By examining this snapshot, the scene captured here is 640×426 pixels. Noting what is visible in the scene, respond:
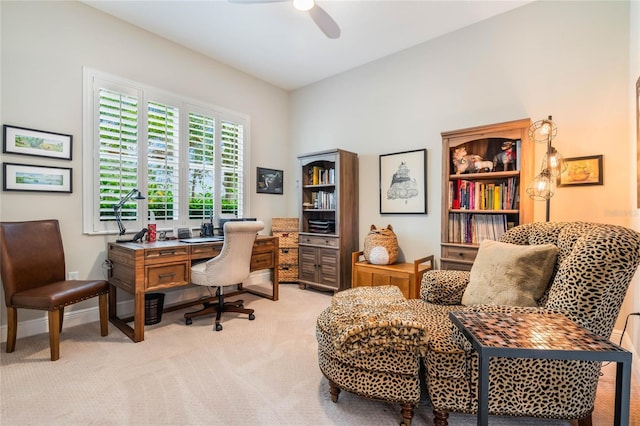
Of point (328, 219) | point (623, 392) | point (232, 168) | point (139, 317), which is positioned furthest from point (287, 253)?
point (623, 392)

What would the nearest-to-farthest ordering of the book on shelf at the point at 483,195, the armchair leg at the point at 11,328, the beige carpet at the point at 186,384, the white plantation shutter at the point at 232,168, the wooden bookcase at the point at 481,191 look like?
the beige carpet at the point at 186,384, the armchair leg at the point at 11,328, the wooden bookcase at the point at 481,191, the book on shelf at the point at 483,195, the white plantation shutter at the point at 232,168

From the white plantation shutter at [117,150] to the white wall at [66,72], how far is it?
18 centimetres

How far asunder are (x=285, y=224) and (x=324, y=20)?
270 cm

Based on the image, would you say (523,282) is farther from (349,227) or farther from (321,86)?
(321,86)

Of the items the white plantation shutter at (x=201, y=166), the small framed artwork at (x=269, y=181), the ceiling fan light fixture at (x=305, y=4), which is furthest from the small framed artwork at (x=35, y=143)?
the ceiling fan light fixture at (x=305, y=4)

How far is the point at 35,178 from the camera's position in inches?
102

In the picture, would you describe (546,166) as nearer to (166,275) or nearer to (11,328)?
(166,275)

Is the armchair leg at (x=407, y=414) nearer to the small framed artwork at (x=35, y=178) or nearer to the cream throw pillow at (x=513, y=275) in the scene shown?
the cream throw pillow at (x=513, y=275)

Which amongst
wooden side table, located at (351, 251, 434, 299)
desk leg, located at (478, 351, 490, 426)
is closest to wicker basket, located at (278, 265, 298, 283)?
wooden side table, located at (351, 251, 434, 299)

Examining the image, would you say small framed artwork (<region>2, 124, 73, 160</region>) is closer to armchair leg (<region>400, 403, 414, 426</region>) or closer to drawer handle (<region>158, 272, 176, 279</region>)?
drawer handle (<region>158, 272, 176, 279</region>)

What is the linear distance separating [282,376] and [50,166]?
9.00 feet

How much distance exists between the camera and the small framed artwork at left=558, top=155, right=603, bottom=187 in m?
2.49

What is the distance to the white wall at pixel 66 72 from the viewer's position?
251cm

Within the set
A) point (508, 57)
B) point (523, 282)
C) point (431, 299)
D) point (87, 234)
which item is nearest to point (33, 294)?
point (87, 234)
